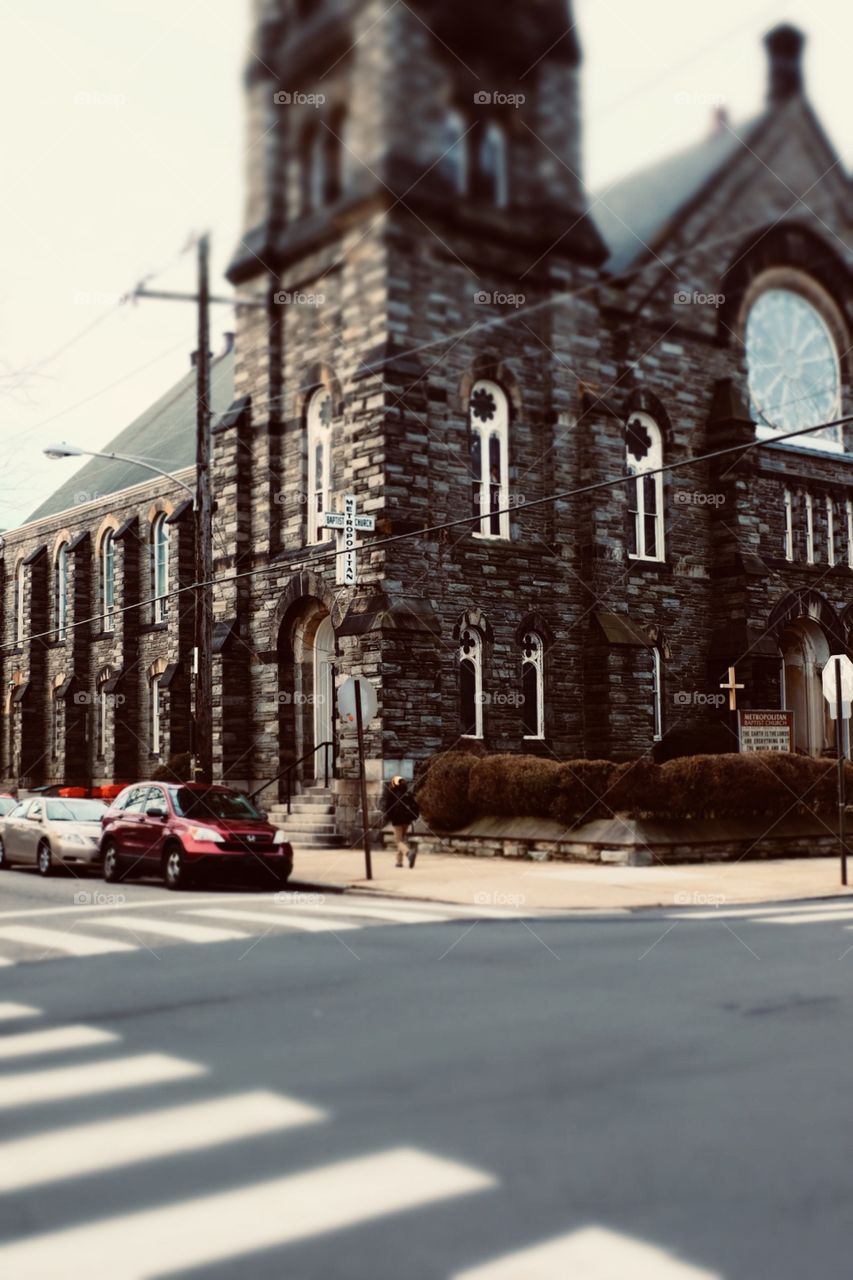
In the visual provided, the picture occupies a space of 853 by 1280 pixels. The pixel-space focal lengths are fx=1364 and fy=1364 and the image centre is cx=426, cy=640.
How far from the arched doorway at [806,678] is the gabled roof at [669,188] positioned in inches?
394

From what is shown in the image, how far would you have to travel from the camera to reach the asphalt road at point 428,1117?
15.1 feet

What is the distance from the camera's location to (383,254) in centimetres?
2428

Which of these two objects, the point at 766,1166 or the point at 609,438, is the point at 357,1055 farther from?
the point at 609,438

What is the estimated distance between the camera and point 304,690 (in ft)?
95.0

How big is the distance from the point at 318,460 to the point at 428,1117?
936 inches

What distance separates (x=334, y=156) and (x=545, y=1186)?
20.7 ft

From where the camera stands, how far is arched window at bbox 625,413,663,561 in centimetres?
3075

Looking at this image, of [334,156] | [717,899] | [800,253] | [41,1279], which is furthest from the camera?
[800,253]

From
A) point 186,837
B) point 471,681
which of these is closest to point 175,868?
point 186,837

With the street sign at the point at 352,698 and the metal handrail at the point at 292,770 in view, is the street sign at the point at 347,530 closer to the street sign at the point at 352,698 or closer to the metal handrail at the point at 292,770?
the metal handrail at the point at 292,770

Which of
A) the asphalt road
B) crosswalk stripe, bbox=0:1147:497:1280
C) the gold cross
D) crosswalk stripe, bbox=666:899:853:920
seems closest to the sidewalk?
crosswalk stripe, bbox=666:899:853:920

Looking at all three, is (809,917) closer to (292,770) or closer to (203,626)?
(203,626)

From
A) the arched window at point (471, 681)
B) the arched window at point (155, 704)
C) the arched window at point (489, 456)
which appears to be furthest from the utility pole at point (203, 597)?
the arched window at point (155, 704)

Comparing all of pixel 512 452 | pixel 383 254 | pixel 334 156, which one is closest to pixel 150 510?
pixel 512 452
